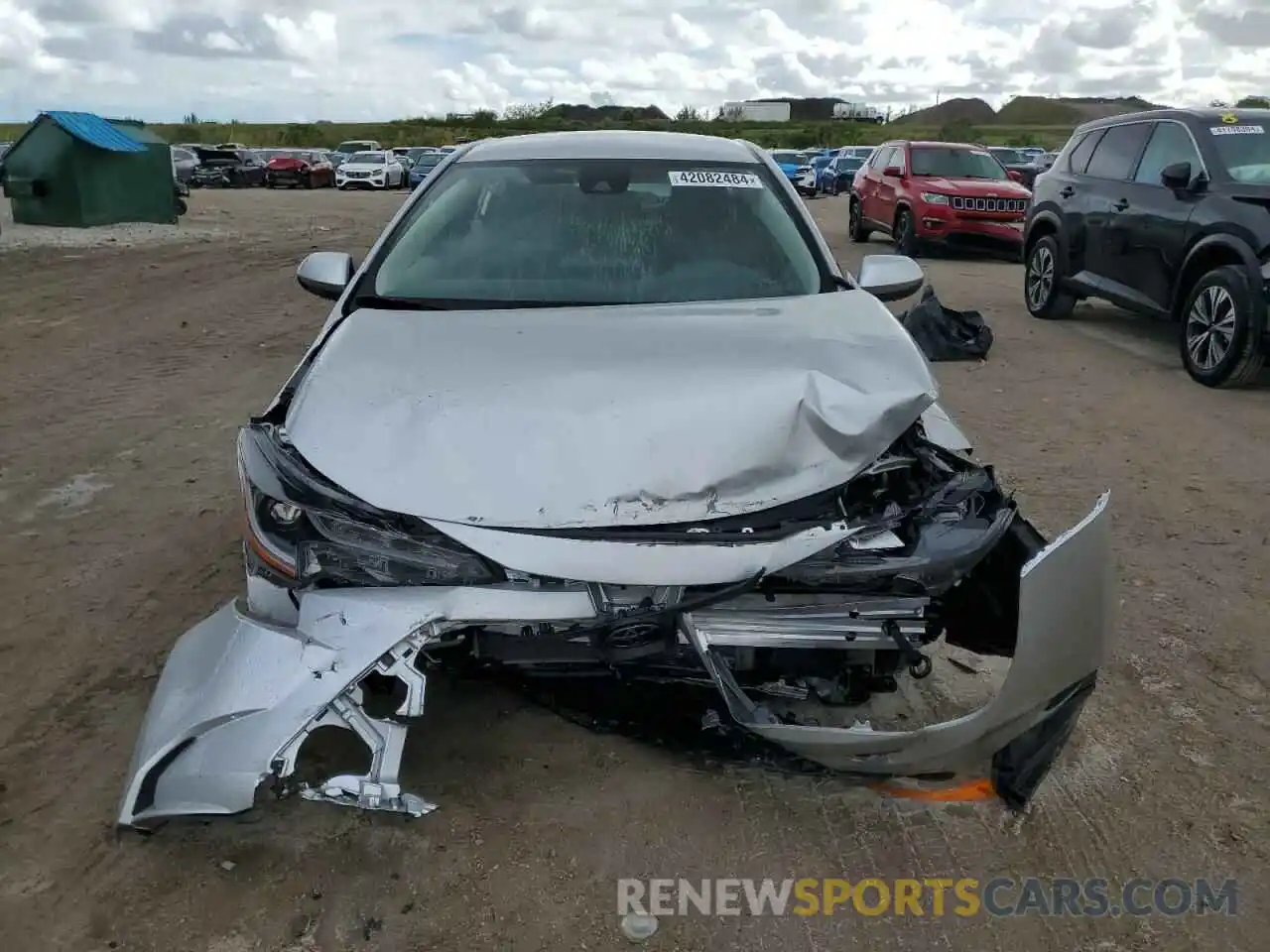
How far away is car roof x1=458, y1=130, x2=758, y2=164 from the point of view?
14.2ft

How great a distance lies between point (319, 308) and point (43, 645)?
754 centimetres

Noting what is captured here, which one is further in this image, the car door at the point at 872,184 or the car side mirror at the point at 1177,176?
the car door at the point at 872,184

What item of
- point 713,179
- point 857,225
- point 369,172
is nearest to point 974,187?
point 857,225

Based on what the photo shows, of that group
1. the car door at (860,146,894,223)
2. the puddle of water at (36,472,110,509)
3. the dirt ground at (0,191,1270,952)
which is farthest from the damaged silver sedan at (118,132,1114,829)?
the car door at (860,146,894,223)

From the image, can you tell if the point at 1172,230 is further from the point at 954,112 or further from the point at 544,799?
the point at 954,112

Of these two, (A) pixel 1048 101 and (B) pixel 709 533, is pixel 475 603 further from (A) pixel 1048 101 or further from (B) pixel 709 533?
(A) pixel 1048 101

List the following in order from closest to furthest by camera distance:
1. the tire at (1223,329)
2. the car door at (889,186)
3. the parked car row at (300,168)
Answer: the tire at (1223,329) < the car door at (889,186) < the parked car row at (300,168)

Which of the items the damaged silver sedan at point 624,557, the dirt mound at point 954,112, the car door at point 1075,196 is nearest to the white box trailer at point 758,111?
the dirt mound at point 954,112

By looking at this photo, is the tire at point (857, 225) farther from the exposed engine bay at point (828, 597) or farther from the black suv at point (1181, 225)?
the exposed engine bay at point (828, 597)

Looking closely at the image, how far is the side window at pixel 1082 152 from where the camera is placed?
9.49 meters

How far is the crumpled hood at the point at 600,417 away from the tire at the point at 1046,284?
7409 millimetres

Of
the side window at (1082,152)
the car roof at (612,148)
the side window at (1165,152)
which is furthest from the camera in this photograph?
the side window at (1082,152)

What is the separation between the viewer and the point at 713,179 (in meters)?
4.20

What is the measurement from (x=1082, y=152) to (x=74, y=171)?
14548 millimetres
